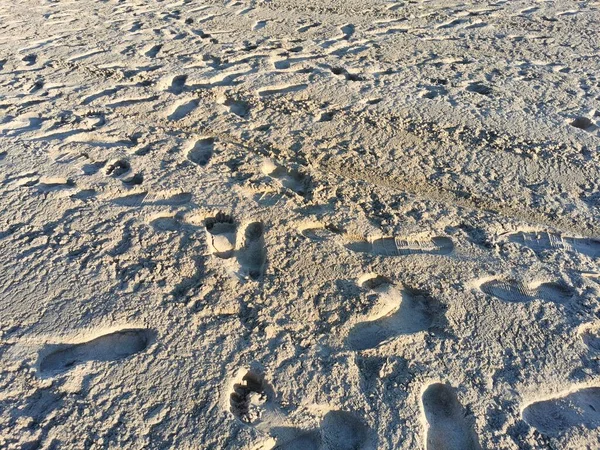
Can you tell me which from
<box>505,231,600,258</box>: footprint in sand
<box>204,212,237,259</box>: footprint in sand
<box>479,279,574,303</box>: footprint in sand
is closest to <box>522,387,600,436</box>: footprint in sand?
<box>479,279,574,303</box>: footprint in sand

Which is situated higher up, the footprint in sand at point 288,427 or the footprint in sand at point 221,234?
the footprint in sand at point 221,234

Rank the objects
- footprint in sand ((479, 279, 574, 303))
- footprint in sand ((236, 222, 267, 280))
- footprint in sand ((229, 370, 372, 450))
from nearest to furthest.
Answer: footprint in sand ((229, 370, 372, 450)) → footprint in sand ((479, 279, 574, 303)) → footprint in sand ((236, 222, 267, 280))

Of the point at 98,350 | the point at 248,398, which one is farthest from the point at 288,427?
the point at 98,350

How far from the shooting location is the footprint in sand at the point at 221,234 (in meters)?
2.88

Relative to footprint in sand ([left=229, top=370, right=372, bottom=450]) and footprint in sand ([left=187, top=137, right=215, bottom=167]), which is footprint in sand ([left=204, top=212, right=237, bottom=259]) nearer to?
footprint in sand ([left=187, top=137, right=215, bottom=167])

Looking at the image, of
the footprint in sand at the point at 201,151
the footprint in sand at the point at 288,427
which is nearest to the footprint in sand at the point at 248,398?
the footprint in sand at the point at 288,427

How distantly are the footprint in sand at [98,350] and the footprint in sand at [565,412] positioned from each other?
6.39ft

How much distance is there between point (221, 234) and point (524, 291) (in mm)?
1891

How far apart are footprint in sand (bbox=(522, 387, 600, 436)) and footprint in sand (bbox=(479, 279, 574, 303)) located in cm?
55

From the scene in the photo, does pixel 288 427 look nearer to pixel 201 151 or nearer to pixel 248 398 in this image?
pixel 248 398

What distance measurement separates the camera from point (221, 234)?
2.98 m

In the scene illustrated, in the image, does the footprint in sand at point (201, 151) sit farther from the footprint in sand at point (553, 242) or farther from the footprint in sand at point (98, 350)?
the footprint in sand at point (553, 242)

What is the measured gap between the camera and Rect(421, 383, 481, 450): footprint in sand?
2080 mm

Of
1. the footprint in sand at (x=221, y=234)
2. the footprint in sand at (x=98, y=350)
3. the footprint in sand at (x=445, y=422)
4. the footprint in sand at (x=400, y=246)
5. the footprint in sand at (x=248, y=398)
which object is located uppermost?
the footprint in sand at (x=221, y=234)
